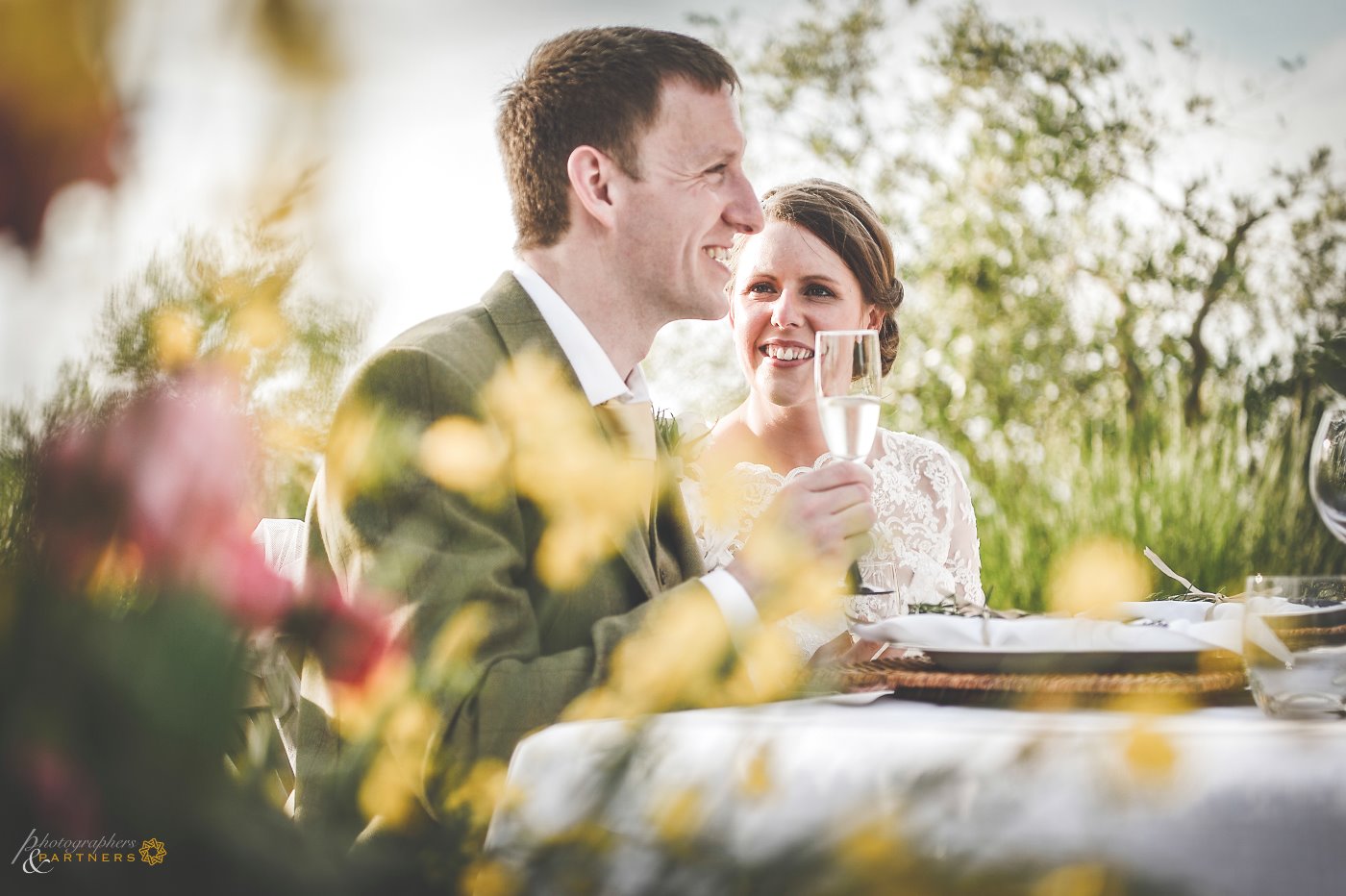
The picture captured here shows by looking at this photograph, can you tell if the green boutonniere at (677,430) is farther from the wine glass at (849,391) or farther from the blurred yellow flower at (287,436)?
the blurred yellow flower at (287,436)

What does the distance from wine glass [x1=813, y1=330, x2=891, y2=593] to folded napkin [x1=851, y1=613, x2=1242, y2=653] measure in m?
0.42

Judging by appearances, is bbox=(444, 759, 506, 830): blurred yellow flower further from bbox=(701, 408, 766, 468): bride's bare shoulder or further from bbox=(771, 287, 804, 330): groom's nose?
bbox=(701, 408, 766, 468): bride's bare shoulder

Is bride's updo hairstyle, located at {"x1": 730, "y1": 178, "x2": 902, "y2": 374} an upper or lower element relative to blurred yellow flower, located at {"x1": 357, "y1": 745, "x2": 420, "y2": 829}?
upper

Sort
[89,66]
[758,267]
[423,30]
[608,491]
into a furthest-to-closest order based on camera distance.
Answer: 1. [758,267]
2. [608,491]
3. [423,30]
4. [89,66]

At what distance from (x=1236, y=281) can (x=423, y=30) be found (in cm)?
952

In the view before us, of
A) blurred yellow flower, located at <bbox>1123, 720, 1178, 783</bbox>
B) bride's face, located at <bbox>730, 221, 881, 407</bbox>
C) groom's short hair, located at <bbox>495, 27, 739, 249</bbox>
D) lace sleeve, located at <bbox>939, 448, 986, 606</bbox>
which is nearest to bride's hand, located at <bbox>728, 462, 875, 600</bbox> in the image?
blurred yellow flower, located at <bbox>1123, 720, 1178, 783</bbox>

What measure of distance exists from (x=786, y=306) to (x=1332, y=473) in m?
2.09

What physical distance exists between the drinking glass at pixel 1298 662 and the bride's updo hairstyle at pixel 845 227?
7.92ft

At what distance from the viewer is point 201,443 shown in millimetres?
378

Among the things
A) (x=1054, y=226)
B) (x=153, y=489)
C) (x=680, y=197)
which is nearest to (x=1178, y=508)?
(x=1054, y=226)

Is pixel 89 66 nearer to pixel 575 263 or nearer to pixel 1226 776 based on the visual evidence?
pixel 1226 776

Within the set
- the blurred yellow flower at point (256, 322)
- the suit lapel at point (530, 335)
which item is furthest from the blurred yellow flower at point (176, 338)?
the suit lapel at point (530, 335)

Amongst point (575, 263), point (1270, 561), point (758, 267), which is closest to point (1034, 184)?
point (1270, 561)

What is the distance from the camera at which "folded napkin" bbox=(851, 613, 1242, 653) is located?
1.40 meters
